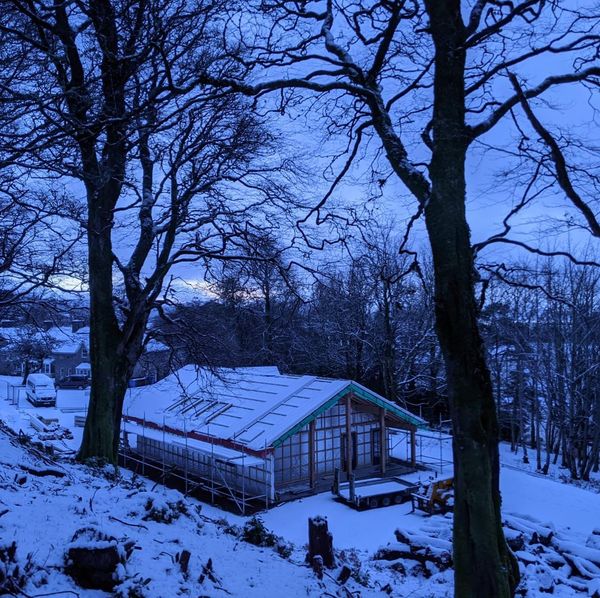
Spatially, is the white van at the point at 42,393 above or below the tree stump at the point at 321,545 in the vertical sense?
below

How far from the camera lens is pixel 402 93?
6.38 metres

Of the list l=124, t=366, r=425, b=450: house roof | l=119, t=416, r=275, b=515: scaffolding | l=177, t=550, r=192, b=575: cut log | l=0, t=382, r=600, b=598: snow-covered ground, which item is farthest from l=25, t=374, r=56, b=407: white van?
l=177, t=550, r=192, b=575: cut log

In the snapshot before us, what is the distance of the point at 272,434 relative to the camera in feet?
60.7

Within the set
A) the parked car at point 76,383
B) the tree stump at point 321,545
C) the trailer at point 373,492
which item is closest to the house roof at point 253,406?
the trailer at point 373,492

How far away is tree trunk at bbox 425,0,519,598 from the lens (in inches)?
183

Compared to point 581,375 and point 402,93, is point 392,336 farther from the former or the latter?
point 402,93

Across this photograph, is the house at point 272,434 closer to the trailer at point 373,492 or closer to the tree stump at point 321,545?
the trailer at point 373,492

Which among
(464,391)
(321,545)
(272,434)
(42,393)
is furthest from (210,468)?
(42,393)

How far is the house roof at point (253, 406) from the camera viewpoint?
1919 centimetres

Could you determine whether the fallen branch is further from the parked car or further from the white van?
the parked car

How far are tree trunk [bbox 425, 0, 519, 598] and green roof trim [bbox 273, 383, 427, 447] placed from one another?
545 inches

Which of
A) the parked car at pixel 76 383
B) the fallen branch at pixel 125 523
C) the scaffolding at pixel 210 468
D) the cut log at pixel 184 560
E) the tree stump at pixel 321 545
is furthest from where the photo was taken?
the parked car at pixel 76 383

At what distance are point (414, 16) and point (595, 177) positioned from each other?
2780 millimetres

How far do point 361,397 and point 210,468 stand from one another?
6.35 m
